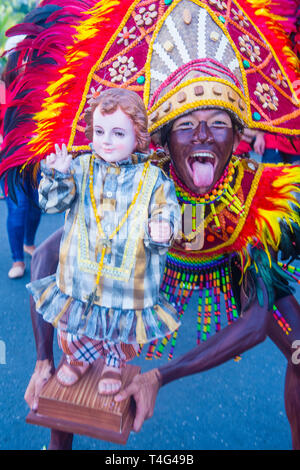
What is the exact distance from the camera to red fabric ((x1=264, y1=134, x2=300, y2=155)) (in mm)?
941

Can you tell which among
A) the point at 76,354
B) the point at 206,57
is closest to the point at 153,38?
the point at 206,57

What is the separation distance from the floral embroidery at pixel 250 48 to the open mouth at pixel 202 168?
0.27 metres

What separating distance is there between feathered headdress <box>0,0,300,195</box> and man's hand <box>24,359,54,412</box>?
1.62 feet

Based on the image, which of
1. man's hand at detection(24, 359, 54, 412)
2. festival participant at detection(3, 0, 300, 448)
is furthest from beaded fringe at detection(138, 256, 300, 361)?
man's hand at detection(24, 359, 54, 412)

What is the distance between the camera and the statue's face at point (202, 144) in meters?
0.77

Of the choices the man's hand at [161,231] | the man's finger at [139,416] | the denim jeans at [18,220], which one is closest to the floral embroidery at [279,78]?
the man's hand at [161,231]

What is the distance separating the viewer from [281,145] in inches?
37.9

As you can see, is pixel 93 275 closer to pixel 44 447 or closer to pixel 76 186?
pixel 76 186

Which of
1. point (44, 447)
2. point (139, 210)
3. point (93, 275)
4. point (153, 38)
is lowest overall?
point (44, 447)

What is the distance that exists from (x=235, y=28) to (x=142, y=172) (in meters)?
0.40

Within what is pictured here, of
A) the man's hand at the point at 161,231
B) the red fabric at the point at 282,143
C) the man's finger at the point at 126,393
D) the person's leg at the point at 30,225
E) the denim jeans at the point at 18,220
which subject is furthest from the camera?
the person's leg at the point at 30,225

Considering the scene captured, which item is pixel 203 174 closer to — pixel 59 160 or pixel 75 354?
pixel 59 160

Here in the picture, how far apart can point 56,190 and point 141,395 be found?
0.48 metres

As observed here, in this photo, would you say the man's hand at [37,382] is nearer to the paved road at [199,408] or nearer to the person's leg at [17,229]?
the paved road at [199,408]
